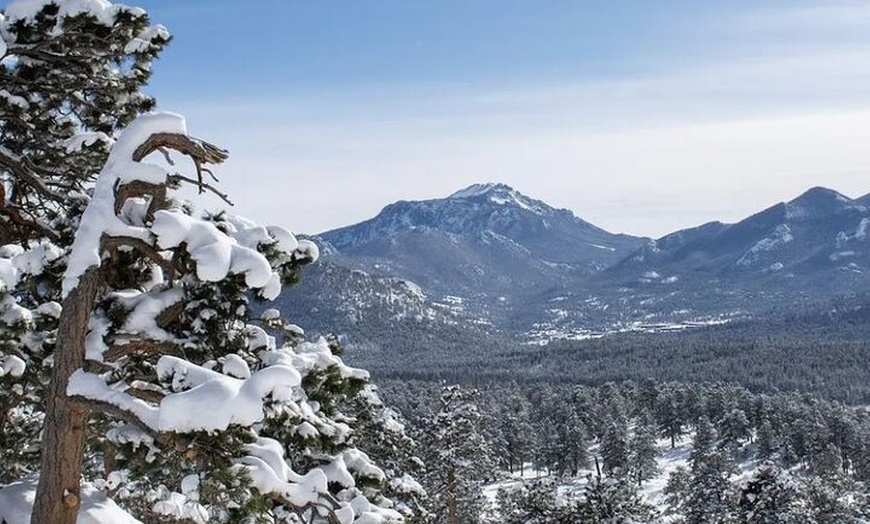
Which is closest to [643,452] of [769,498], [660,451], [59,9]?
[660,451]

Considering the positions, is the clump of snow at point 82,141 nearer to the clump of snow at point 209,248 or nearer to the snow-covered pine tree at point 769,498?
the clump of snow at point 209,248

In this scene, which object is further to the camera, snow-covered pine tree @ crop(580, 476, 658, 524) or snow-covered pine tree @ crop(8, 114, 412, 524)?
snow-covered pine tree @ crop(580, 476, 658, 524)

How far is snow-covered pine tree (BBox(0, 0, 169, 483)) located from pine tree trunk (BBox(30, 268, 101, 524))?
Result: 29.3 inches

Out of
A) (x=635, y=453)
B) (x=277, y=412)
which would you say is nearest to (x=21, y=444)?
(x=277, y=412)

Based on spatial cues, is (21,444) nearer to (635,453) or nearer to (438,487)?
(438,487)

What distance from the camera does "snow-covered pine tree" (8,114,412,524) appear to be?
489cm

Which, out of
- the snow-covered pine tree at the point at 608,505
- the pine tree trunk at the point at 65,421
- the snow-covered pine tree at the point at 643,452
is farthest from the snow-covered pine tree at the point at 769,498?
the snow-covered pine tree at the point at 643,452

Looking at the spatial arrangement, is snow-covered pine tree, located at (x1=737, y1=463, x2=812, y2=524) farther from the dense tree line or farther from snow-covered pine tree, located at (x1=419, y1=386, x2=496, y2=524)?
snow-covered pine tree, located at (x1=419, y1=386, x2=496, y2=524)

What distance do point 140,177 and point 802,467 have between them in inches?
3672

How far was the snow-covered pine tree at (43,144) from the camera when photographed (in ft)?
21.1

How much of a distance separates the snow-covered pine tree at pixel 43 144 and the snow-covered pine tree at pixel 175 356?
828 mm

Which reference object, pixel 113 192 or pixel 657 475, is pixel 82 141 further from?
pixel 657 475

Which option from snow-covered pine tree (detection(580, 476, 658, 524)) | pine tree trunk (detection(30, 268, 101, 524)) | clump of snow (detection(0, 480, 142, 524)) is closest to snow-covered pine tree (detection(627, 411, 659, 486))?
snow-covered pine tree (detection(580, 476, 658, 524))

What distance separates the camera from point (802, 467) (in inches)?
3366
